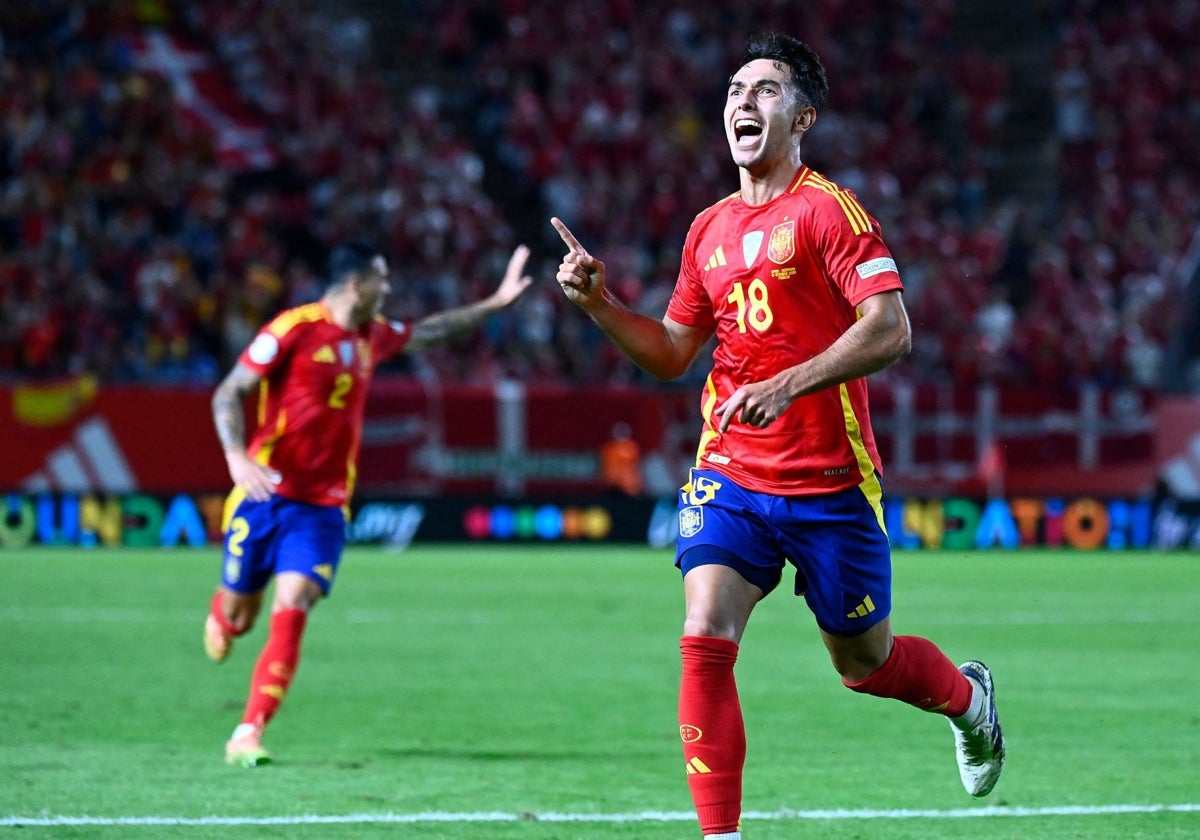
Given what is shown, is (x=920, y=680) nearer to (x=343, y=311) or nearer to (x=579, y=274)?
(x=579, y=274)

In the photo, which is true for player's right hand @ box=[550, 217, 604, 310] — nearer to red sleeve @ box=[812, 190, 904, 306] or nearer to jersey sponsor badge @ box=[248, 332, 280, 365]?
red sleeve @ box=[812, 190, 904, 306]

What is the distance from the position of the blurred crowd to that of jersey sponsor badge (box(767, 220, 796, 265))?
49.9 ft

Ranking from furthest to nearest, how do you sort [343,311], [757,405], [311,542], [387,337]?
1. [387,337]
2. [343,311]
3. [311,542]
4. [757,405]

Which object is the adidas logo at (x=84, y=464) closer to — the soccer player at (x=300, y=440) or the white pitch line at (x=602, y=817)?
the soccer player at (x=300, y=440)

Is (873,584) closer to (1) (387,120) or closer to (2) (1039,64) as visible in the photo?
(1) (387,120)

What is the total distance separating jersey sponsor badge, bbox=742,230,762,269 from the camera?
5535 mm

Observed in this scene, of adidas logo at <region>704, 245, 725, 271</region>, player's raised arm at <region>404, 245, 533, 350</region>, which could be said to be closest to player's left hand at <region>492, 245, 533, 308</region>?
player's raised arm at <region>404, 245, 533, 350</region>

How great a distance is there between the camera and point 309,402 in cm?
848

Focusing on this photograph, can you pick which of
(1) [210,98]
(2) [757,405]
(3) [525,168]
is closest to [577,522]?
(3) [525,168]

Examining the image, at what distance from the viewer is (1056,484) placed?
2272 cm

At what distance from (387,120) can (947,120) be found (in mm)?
9473

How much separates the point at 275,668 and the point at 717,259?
10.4ft

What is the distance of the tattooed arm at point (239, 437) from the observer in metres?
7.87

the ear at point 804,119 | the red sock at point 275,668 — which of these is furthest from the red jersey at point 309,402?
the ear at point 804,119
